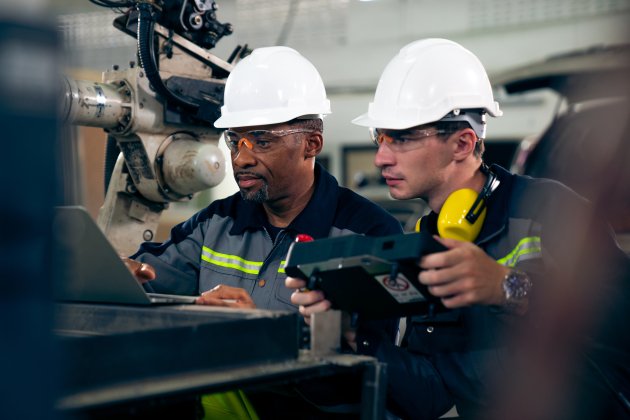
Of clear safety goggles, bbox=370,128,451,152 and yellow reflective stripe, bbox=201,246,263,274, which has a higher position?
clear safety goggles, bbox=370,128,451,152

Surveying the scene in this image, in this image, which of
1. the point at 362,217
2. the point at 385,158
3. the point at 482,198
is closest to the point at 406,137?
the point at 385,158

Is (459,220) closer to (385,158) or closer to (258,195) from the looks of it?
(385,158)

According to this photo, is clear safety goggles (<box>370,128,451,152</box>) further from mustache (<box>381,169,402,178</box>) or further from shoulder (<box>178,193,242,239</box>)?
shoulder (<box>178,193,242,239</box>)

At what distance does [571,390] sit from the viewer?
70.2 inches

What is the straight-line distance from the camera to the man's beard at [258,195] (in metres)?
2.66

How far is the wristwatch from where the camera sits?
1.72 meters

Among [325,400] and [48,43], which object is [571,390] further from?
[48,43]

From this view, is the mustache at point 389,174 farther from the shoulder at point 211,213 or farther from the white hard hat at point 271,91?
the shoulder at point 211,213

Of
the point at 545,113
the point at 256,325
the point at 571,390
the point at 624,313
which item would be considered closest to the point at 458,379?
the point at 571,390

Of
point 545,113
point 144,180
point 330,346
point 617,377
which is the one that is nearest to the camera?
point 330,346

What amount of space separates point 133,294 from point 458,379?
31.7 inches

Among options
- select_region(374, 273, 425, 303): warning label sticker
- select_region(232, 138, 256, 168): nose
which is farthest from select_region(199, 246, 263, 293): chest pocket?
select_region(374, 273, 425, 303): warning label sticker

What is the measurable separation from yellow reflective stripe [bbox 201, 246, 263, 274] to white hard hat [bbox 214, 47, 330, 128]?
0.42 metres

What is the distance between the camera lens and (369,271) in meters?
1.54
